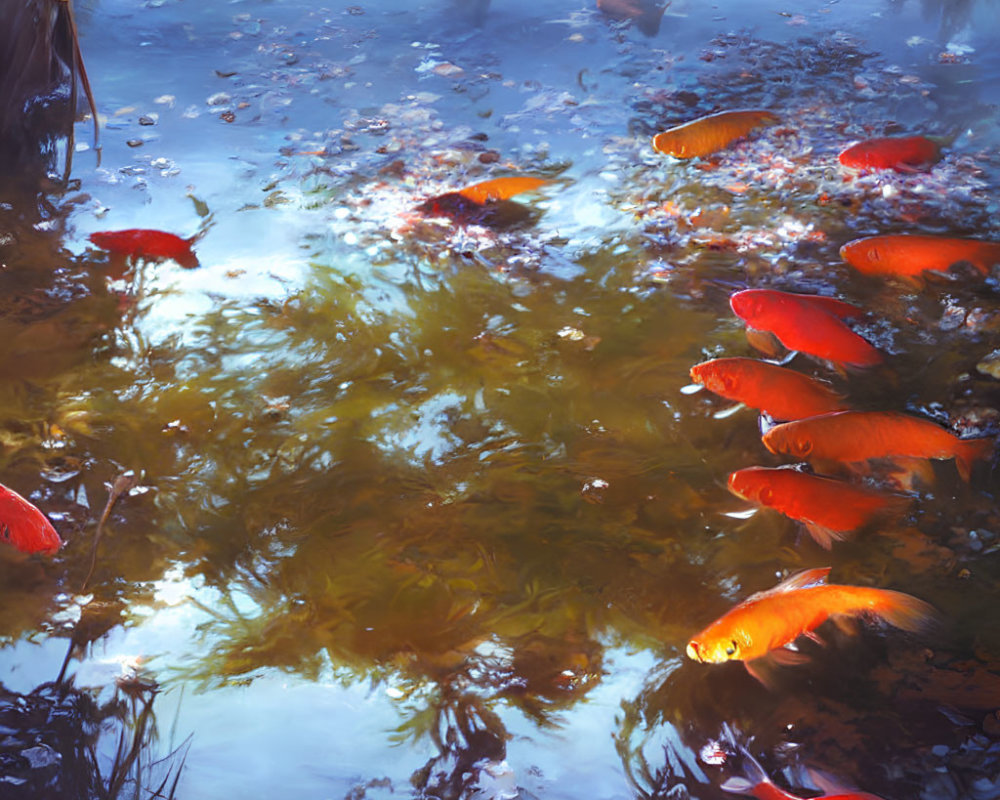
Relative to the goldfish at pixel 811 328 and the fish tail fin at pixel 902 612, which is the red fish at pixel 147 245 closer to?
the goldfish at pixel 811 328

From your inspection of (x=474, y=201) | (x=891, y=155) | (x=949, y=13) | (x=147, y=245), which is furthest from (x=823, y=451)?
(x=949, y=13)

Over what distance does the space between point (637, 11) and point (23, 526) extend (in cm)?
326

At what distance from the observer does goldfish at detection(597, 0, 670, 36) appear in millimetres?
3588

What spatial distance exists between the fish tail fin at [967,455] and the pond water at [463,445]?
0.02m

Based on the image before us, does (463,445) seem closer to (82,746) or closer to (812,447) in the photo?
(812,447)

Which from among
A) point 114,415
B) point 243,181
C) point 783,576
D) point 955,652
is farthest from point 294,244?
point 955,652

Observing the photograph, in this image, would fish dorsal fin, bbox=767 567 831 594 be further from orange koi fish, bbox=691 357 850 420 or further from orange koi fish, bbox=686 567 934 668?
orange koi fish, bbox=691 357 850 420

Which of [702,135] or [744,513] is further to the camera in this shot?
[702,135]

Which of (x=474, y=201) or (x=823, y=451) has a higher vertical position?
(x=474, y=201)

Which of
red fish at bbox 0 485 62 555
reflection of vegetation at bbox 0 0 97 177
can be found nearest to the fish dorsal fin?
red fish at bbox 0 485 62 555

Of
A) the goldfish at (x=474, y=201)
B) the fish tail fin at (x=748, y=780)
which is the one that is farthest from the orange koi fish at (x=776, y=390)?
the goldfish at (x=474, y=201)

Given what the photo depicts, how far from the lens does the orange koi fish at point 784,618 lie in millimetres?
1259

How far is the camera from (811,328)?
1.80 metres

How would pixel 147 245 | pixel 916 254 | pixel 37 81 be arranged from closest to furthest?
1. pixel 916 254
2. pixel 147 245
3. pixel 37 81
